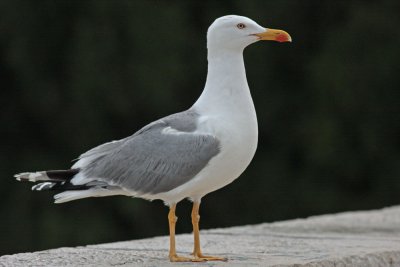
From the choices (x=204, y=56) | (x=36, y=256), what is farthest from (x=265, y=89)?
(x=36, y=256)

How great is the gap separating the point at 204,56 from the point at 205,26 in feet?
0.91

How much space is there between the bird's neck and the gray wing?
7 centimetres

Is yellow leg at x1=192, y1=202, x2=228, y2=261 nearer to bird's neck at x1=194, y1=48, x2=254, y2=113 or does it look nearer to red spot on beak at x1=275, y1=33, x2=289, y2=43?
bird's neck at x1=194, y1=48, x2=254, y2=113

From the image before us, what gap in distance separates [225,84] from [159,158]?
0.34 metres

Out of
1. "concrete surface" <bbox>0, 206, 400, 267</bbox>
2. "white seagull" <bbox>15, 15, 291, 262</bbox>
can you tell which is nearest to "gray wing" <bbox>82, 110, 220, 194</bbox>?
"white seagull" <bbox>15, 15, 291, 262</bbox>

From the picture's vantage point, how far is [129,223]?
26.1 ft

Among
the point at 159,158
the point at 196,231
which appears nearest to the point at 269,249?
the point at 196,231

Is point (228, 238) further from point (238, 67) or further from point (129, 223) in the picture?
point (129, 223)

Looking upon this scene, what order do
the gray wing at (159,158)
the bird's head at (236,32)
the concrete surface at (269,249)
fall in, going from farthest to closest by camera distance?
the concrete surface at (269,249), the bird's head at (236,32), the gray wing at (159,158)

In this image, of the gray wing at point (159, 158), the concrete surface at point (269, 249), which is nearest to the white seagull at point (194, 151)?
the gray wing at point (159, 158)

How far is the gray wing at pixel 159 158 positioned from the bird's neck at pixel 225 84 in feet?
0.24

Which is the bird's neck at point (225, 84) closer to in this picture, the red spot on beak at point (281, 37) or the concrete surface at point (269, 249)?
the red spot on beak at point (281, 37)

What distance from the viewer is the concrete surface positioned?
3680 millimetres

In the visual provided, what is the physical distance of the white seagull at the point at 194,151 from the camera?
3445 mm
